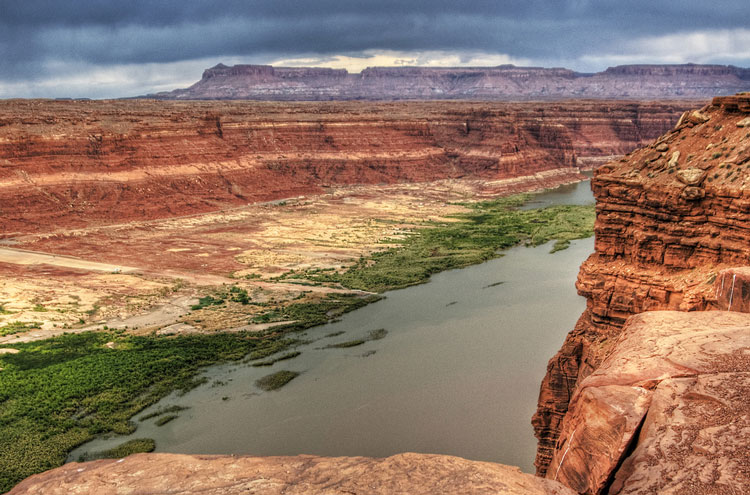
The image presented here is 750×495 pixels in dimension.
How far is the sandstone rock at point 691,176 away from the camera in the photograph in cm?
1310

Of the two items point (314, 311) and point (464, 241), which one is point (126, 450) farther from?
point (464, 241)

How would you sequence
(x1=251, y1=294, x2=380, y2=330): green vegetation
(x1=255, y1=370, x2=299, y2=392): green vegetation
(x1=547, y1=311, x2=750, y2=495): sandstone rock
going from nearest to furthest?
(x1=547, y1=311, x2=750, y2=495): sandstone rock
(x1=255, y1=370, x2=299, y2=392): green vegetation
(x1=251, y1=294, x2=380, y2=330): green vegetation

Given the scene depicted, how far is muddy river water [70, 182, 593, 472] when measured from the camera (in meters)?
20.6

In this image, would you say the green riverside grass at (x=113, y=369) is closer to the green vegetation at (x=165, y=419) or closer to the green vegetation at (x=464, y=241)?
the green vegetation at (x=464, y=241)

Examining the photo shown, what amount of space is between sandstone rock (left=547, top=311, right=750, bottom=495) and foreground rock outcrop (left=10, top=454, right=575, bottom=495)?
0.73 meters

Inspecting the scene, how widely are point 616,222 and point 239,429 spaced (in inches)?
588

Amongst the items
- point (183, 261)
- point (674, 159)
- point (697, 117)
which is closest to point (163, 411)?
point (674, 159)

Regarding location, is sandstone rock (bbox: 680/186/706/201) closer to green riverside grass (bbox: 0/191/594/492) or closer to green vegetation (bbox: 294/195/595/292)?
green riverside grass (bbox: 0/191/594/492)

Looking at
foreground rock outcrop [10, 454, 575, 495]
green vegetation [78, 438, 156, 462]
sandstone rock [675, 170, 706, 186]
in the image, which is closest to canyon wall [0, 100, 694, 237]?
green vegetation [78, 438, 156, 462]

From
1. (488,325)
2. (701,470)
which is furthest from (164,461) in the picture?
(488,325)

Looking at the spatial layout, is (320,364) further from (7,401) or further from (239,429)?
(7,401)

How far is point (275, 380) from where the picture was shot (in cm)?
2573

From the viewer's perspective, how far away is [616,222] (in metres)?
14.5

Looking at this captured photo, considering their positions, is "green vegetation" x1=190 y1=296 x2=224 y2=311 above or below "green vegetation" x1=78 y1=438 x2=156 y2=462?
above
